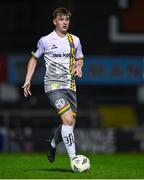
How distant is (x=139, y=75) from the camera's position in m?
29.0

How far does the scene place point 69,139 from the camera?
36.2ft

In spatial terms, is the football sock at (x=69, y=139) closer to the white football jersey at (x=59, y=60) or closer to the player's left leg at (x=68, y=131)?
the player's left leg at (x=68, y=131)

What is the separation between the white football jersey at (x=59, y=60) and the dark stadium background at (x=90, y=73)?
11764mm

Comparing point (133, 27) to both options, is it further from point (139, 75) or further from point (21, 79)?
point (21, 79)

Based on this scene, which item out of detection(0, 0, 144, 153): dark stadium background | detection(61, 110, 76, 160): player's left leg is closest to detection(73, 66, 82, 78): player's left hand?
detection(61, 110, 76, 160): player's left leg

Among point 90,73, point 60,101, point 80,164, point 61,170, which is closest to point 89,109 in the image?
point 90,73

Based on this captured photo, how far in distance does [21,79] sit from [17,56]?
880 millimetres

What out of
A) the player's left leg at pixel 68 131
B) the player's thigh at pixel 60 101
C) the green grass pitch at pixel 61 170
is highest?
the player's thigh at pixel 60 101

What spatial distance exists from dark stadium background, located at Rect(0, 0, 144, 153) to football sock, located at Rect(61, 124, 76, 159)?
11965mm

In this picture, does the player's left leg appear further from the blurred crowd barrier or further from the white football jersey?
the blurred crowd barrier

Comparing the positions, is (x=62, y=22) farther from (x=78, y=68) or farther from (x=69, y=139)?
(x=69, y=139)

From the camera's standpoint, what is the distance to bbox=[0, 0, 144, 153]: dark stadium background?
2359 centimetres

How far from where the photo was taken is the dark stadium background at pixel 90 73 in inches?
929

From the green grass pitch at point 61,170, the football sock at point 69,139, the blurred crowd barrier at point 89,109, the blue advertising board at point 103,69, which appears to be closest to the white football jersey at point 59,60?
the football sock at point 69,139
